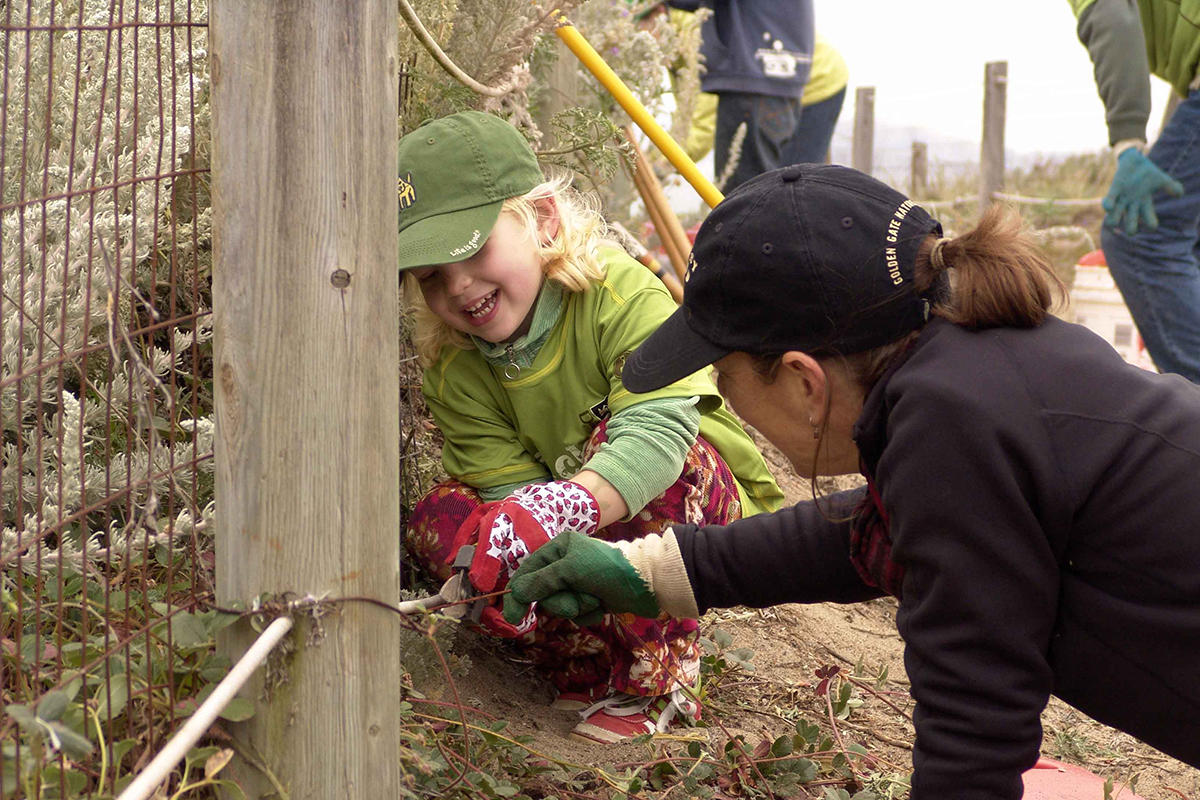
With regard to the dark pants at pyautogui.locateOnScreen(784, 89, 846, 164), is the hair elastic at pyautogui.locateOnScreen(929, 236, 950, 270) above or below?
below

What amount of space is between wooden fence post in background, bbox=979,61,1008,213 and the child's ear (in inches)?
340

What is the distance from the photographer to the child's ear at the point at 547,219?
89.4 inches

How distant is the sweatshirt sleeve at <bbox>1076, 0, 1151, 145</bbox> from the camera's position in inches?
143

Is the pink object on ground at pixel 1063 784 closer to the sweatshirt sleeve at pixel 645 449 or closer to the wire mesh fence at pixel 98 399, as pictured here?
the sweatshirt sleeve at pixel 645 449

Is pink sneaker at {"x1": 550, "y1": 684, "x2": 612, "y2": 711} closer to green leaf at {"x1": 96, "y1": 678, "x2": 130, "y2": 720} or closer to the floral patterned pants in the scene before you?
the floral patterned pants

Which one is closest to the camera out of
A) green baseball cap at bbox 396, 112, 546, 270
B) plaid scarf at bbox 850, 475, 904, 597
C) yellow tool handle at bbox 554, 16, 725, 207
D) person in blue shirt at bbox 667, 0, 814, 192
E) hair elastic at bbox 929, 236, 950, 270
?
hair elastic at bbox 929, 236, 950, 270

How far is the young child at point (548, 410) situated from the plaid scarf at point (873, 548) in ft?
1.48

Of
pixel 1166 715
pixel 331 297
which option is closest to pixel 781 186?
pixel 331 297

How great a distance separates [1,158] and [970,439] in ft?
3.70

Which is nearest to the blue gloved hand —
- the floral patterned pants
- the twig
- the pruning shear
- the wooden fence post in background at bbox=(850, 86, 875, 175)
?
the floral patterned pants

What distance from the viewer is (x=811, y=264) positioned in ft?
4.64

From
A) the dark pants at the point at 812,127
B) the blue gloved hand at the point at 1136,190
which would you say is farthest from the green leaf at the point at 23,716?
the dark pants at the point at 812,127

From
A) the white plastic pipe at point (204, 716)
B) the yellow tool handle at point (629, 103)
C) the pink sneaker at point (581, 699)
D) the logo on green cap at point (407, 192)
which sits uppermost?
the yellow tool handle at point (629, 103)

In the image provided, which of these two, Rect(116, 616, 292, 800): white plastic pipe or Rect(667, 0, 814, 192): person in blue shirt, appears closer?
Rect(116, 616, 292, 800): white plastic pipe
